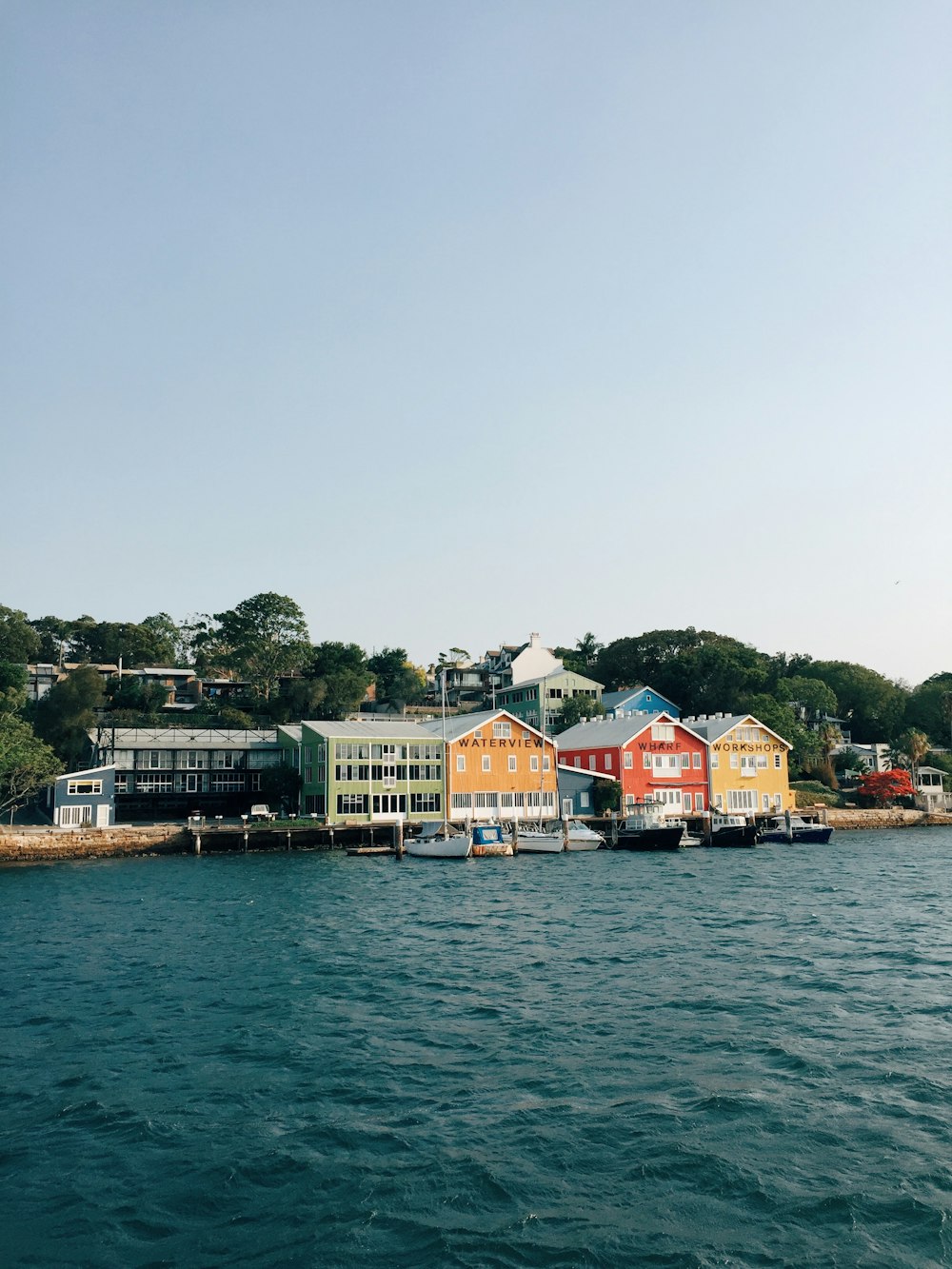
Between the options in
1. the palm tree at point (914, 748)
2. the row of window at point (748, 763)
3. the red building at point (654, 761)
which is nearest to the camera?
the red building at point (654, 761)

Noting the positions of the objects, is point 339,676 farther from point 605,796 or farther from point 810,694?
point 810,694

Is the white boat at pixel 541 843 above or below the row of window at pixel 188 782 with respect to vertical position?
below

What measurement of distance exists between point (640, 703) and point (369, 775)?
1625 inches

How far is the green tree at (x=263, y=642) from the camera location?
381ft

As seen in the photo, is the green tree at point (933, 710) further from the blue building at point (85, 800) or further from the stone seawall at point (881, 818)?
the blue building at point (85, 800)

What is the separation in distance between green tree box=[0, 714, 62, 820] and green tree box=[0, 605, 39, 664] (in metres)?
63.4

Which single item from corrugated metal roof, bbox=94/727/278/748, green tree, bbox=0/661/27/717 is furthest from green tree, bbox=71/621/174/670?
corrugated metal roof, bbox=94/727/278/748

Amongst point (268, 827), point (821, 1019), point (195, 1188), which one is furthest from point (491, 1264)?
point (268, 827)

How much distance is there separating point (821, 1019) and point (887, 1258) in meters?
11.0

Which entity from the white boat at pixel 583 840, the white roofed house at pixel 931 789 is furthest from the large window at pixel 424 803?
the white roofed house at pixel 931 789

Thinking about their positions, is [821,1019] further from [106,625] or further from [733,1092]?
[106,625]

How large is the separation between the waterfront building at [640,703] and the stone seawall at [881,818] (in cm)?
2118

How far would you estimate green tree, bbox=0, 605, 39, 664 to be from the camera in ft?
433

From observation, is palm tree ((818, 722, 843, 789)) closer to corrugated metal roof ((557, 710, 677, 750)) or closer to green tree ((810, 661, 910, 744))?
green tree ((810, 661, 910, 744))
